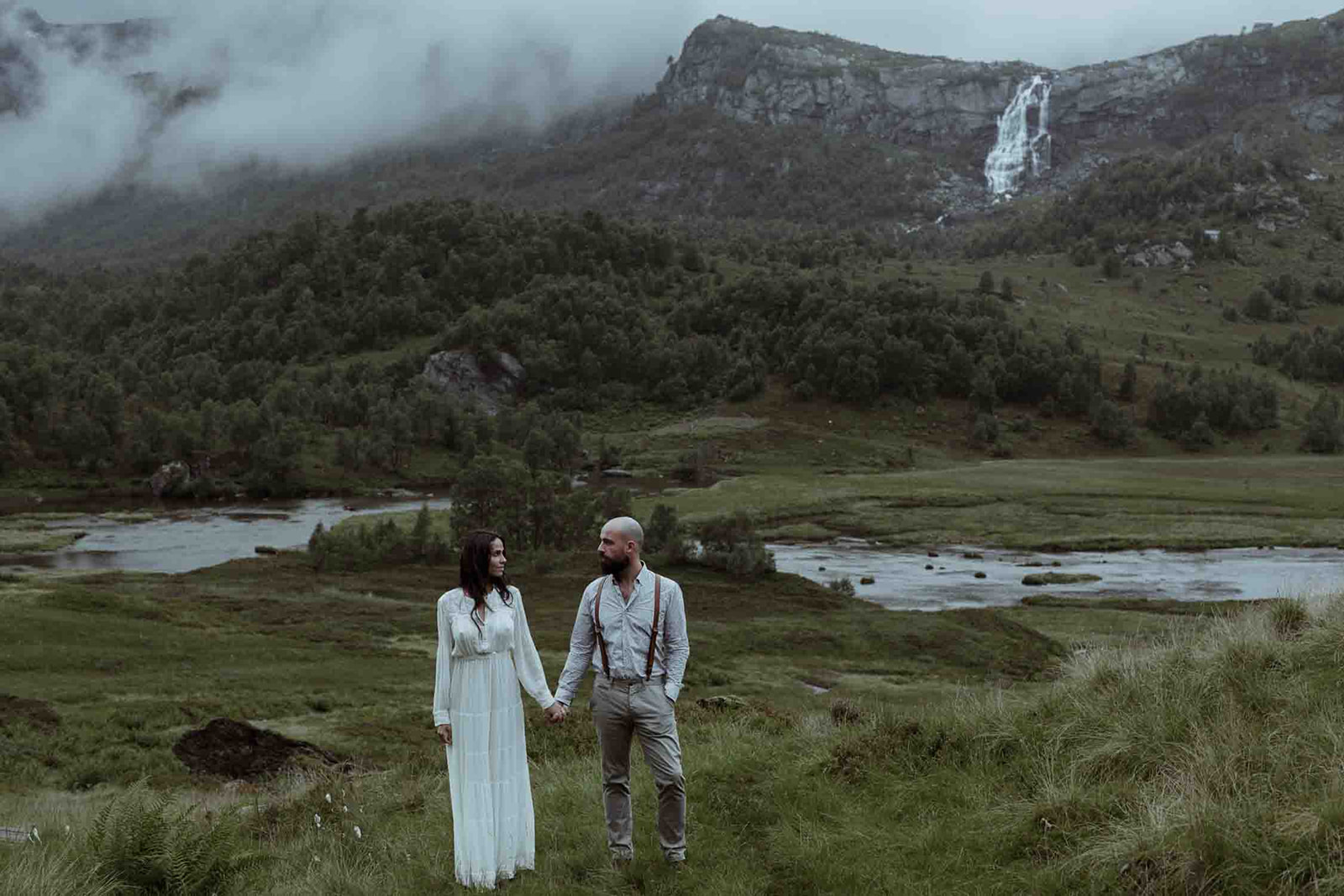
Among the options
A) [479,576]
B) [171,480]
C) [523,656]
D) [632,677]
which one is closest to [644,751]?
[632,677]

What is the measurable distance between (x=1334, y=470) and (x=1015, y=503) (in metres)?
46.5

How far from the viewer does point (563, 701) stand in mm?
9805

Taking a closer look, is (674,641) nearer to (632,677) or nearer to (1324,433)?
(632,677)

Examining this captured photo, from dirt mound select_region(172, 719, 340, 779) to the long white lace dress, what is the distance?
1529cm

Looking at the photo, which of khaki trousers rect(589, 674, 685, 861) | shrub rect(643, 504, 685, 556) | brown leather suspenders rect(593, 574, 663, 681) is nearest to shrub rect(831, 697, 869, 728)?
khaki trousers rect(589, 674, 685, 861)

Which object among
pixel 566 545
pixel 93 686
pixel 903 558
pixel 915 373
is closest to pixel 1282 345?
pixel 915 373

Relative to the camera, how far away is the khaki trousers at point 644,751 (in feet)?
31.4

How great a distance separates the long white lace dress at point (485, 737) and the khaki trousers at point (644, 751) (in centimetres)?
62

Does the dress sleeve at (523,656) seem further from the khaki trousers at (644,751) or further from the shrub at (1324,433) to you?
the shrub at (1324,433)

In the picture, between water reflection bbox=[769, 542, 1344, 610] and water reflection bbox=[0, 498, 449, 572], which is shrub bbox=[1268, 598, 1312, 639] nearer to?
water reflection bbox=[769, 542, 1344, 610]

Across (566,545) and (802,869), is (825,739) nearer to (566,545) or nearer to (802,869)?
(802,869)

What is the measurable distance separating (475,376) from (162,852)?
177199 millimetres

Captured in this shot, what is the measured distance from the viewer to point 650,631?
9.65 m

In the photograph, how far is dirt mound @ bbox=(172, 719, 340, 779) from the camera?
2406 centimetres
